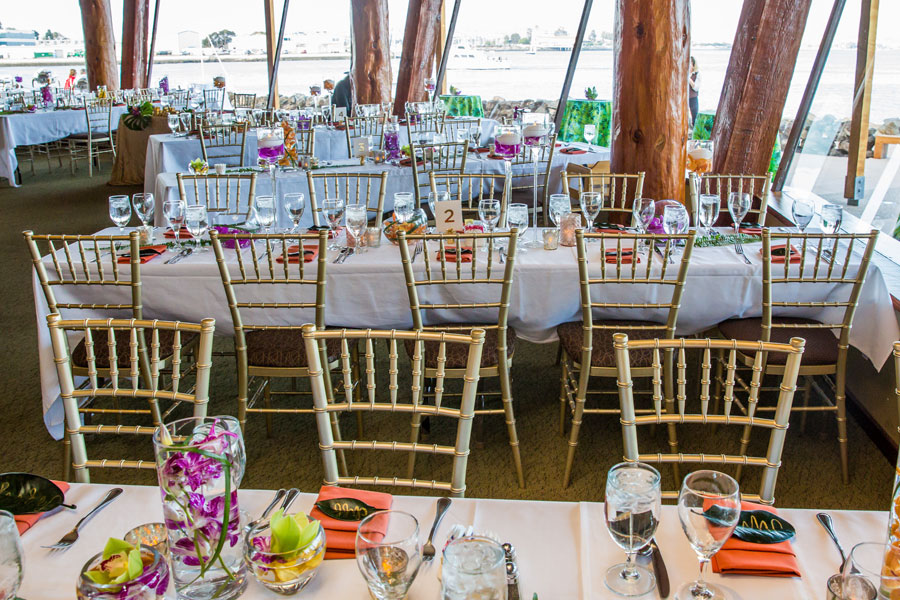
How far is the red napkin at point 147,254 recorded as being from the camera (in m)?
2.88

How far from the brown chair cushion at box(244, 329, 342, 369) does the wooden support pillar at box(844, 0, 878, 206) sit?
11.4 ft

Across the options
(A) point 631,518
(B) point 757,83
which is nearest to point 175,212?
(A) point 631,518

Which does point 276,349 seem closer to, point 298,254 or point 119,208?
point 298,254

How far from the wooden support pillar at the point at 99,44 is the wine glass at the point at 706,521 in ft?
36.5

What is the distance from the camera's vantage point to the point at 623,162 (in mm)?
3881

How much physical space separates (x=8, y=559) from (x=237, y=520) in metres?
0.29

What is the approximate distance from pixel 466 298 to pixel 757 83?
2769mm

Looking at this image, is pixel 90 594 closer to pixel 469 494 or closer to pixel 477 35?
pixel 469 494

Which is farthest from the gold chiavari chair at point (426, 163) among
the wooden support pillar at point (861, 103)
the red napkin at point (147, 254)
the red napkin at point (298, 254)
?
the wooden support pillar at point (861, 103)

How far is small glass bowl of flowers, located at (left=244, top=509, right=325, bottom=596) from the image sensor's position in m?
1.06

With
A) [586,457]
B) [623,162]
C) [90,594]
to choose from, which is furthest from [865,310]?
[90,594]

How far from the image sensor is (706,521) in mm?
1040

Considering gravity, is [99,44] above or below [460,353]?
above

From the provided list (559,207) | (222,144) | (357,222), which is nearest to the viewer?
(357,222)
